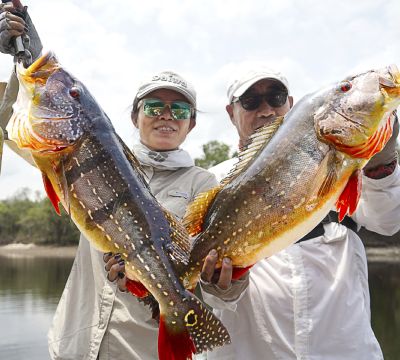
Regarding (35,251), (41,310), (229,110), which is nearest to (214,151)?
(41,310)

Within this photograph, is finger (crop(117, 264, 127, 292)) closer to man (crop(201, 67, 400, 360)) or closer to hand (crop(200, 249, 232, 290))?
hand (crop(200, 249, 232, 290))

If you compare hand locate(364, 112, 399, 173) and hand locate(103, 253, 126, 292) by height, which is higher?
hand locate(364, 112, 399, 173)

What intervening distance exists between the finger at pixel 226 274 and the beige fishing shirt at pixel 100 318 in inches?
35.4

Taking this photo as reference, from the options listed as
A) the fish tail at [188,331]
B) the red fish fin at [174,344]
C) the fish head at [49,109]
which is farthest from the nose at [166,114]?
the red fish fin at [174,344]

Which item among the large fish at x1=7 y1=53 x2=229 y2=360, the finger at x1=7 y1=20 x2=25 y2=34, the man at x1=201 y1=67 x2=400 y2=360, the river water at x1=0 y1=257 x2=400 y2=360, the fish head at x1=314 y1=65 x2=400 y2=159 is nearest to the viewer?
the fish head at x1=314 y1=65 x2=400 y2=159

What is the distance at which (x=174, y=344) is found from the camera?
3.10 metres

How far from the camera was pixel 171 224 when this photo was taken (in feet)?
11.1

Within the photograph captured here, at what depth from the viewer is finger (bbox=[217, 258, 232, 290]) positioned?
3283 millimetres

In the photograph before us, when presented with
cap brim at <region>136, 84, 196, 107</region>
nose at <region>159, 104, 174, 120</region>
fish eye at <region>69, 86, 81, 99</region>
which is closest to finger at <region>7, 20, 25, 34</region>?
fish eye at <region>69, 86, 81, 99</region>

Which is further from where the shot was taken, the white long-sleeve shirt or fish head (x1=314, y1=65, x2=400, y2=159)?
the white long-sleeve shirt

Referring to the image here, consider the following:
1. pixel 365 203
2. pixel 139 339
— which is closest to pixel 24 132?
pixel 139 339

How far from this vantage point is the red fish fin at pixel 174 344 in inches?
121

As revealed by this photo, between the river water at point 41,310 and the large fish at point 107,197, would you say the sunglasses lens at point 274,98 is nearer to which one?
the large fish at point 107,197

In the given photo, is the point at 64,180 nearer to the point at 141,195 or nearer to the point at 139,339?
the point at 141,195
